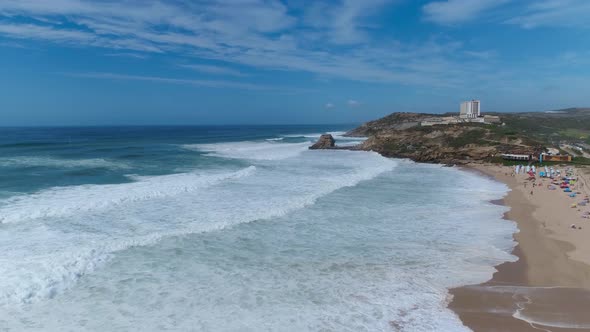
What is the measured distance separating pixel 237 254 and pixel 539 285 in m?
9.46

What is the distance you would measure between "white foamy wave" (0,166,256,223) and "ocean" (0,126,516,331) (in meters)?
0.10

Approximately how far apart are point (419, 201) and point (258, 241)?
37.0 ft

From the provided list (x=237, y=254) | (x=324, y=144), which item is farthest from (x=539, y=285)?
(x=324, y=144)

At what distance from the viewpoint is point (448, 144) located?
49906 mm

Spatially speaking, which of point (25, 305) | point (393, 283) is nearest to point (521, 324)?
point (393, 283)

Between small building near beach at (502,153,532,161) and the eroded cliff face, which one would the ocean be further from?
the eroded cliff face

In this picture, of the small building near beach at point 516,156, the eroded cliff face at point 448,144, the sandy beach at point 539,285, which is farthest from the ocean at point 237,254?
the eroded cliff face at point 448,144

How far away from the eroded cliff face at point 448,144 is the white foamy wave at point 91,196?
27.6 m

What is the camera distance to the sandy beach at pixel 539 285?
9.50 meters

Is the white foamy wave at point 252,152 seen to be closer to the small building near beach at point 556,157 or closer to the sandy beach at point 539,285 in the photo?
the small building near beach at point 556,157

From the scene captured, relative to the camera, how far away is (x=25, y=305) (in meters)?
9.88

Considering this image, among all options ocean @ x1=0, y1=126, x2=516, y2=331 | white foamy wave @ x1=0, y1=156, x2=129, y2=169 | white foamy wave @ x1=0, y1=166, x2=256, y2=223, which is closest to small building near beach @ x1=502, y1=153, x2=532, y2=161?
ocean @ x1=0, y1=126, x2=516, y2=331

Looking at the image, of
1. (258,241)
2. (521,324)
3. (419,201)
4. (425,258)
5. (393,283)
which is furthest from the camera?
(419,201)

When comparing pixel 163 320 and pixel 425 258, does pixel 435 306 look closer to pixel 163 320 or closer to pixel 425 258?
pixel 425 258
